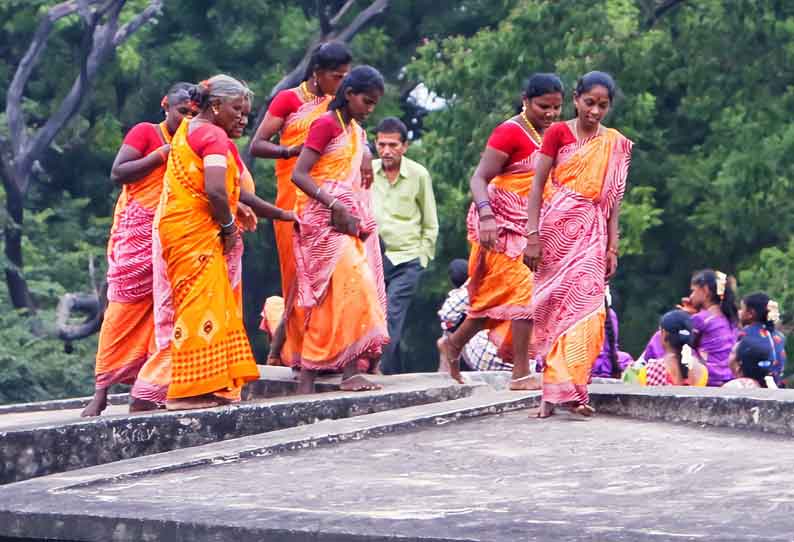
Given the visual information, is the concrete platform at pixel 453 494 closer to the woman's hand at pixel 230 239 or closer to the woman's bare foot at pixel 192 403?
the woman's bare foot at pixel 192 403

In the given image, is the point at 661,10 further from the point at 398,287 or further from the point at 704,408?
the point at 704,408

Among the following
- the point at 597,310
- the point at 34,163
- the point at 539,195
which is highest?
the point at 34,163

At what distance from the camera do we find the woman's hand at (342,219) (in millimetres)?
8789

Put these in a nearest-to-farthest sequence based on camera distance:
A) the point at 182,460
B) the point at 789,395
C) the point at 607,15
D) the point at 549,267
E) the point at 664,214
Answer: the point at 182,460
the point at 789,395
the point at 549,267
the point at 607,15
the point at 664,214

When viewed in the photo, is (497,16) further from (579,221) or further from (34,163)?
(579,221)

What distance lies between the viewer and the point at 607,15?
64.1 feet

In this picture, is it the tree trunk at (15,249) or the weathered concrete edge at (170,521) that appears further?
the tree trunk at (15,249)

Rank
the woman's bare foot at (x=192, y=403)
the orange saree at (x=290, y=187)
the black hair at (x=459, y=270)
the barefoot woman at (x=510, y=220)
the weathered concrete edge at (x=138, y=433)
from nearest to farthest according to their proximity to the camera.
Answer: the weathered concrete edge at (x=138, y=433) → the woman's bare foot at (x=192, y=403) → the barefoot woman at (x=510, y=220) → the orange saree at (x=290, y=187) → the black hair at (x=459, y=270)

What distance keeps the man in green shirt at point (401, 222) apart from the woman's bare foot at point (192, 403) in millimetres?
3551

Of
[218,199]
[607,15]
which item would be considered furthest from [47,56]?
[218,199]

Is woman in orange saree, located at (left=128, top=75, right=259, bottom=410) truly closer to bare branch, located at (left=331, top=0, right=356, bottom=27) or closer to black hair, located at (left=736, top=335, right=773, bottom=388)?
black hair, located at (left=736, top=335, right=773, bottom=388)

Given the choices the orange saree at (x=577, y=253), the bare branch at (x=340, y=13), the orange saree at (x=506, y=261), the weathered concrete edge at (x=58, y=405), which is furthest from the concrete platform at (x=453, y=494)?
the bare branch at (x=340, y=13)

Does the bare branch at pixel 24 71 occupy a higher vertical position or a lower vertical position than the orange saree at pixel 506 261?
higher

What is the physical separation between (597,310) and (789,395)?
89cm
